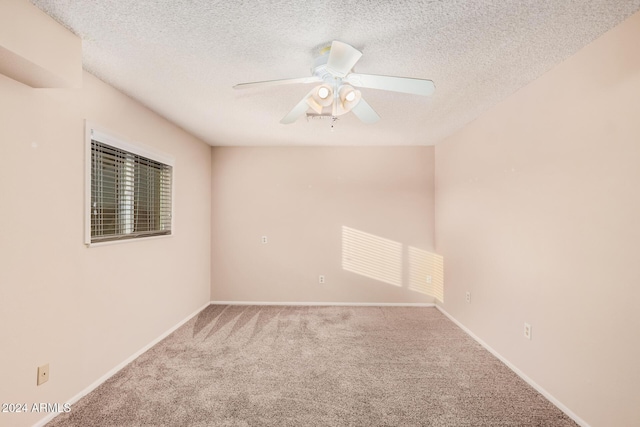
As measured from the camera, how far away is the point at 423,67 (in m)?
2.05

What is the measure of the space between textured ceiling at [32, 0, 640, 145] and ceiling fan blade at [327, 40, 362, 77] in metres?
0.22

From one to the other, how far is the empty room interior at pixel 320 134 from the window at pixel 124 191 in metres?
0.02

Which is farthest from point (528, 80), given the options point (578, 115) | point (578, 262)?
point (578, 262)

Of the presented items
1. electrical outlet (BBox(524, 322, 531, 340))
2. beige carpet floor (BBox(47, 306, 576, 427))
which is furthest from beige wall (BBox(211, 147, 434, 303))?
electrical outlet (BBox(524, 322, 531, 340))

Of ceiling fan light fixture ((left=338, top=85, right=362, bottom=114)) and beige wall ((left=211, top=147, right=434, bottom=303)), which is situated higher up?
ceiling fan light fixture ((left=338, top=85, right=362, bottom=114))

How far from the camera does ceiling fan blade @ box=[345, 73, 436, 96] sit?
1637 mm

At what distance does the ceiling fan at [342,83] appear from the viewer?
4.95 feet

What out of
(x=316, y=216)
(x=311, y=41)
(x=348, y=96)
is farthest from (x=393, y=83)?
(x=316, y=216)

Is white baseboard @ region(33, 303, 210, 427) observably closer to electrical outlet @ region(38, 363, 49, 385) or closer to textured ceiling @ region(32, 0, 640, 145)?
electrical outlet @ region(38, 363, 49, 385)

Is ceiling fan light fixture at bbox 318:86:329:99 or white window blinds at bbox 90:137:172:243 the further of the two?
white window blinds at bbox 90:137:172:243

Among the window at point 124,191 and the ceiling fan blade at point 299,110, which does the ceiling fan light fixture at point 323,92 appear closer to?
the ceiling fan blade at point 299,110

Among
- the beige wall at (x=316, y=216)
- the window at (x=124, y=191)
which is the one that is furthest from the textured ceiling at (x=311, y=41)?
the beige wall at (x=316, y=216)

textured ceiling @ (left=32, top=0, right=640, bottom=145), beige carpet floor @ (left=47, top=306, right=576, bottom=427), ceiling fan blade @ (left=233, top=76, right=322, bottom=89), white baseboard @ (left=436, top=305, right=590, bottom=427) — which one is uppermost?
textured ceiling @ (left=32, top=0, right=640, bottom=145)

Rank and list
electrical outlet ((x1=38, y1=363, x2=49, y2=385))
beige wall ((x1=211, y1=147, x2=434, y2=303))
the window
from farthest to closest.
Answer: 1. beige wall ((x1=211, y1=147, x2=434, y2=303))
2. the window
3. electrical outlet ((x1=38, y1=363, x2=49, y2=385))
